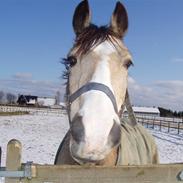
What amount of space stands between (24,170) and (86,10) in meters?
1.58

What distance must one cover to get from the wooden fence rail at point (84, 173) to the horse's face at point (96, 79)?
15cm

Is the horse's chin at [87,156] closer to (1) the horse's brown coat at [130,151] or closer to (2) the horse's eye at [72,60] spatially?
(1) the horse's brown coat at [130,151]

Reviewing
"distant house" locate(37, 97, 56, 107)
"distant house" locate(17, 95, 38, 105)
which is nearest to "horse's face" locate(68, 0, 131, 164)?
"distant house" locate(17, 95, 38, 105)

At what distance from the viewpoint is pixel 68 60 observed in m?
2.76

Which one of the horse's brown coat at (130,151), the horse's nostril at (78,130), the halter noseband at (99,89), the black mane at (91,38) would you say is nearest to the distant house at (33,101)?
the horse's brown coat at (130,151)

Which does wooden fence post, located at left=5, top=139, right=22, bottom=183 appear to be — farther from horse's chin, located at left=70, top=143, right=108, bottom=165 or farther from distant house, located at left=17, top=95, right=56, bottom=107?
distant house, located at left=17, top=95, right=56, bottom=107

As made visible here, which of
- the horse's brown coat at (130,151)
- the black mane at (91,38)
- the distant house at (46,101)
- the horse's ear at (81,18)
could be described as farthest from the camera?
the distant house at (46,101)

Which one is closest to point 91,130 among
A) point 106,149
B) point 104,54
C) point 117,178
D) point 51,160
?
point 106,149

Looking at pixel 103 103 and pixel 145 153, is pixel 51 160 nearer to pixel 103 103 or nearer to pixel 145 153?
pixel 145 153

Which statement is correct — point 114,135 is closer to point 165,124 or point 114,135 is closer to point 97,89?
point 97,89

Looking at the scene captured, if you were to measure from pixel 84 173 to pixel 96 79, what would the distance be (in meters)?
0.69

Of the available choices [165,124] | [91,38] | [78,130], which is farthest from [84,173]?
[165,124]

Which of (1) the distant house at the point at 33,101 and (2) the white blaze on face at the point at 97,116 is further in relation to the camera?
(1) the distant house at the point at 33,101

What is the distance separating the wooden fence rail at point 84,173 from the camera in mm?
1916
